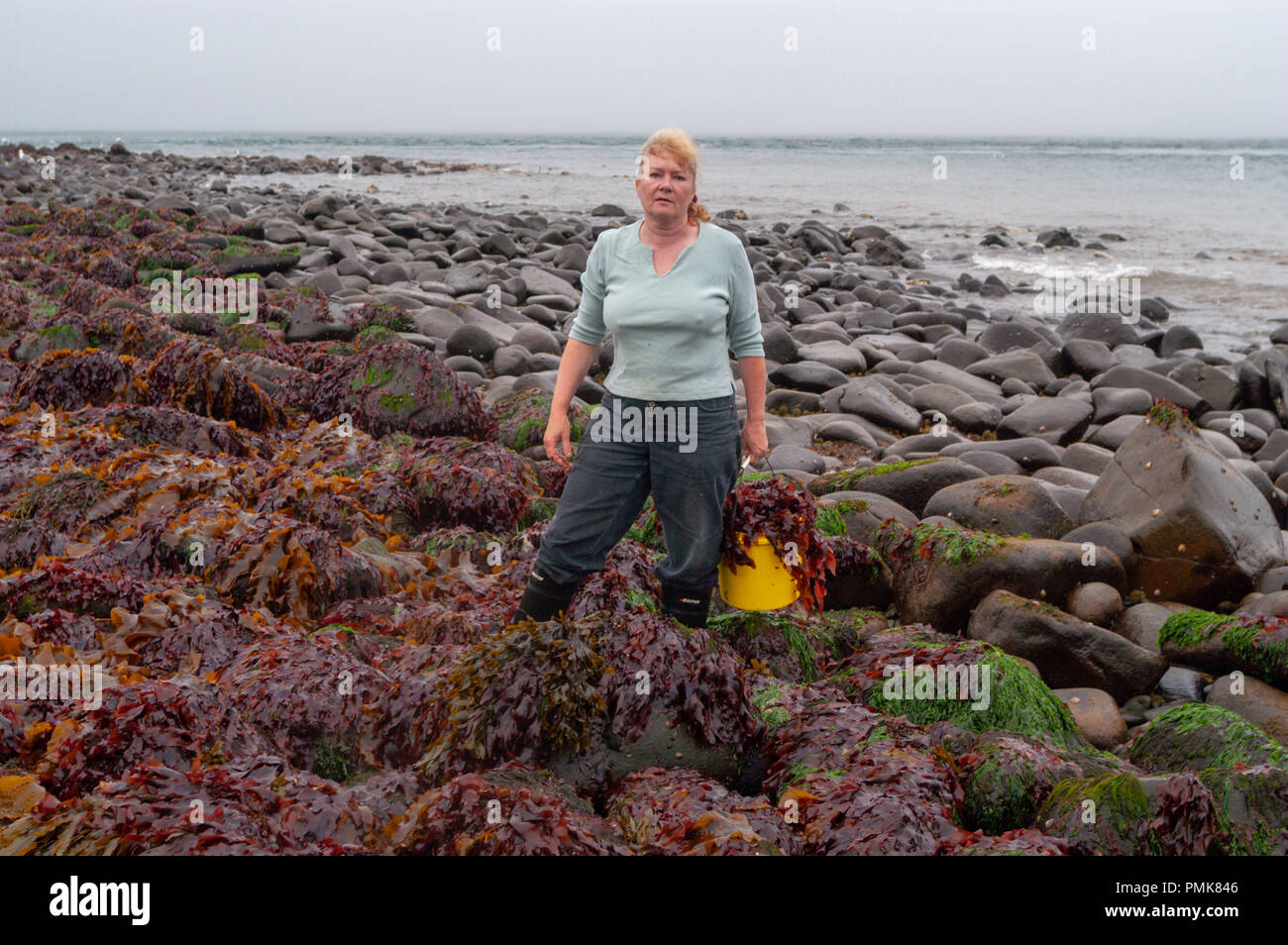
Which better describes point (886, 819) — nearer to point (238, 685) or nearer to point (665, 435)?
point (665, 435)

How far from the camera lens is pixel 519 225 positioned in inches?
918

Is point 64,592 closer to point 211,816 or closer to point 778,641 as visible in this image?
point 211,816

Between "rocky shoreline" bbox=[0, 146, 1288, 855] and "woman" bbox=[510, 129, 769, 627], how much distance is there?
318 mm

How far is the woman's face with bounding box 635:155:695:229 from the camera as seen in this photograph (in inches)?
142

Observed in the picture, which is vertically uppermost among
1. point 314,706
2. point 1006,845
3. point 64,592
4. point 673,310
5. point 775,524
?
point 673,310

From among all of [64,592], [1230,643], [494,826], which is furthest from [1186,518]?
[64,592]

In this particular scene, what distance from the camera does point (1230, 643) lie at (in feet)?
15.7

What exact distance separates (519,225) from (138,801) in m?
21.8

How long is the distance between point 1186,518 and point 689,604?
3356 mm

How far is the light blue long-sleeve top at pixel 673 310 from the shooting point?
365 cm

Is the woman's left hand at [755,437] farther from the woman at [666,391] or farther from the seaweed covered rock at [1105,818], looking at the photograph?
the seaweed covered rock at [1105,818]

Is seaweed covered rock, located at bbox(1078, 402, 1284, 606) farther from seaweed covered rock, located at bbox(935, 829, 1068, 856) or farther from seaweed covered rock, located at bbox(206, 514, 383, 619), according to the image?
seaweed covered rock, located at bbox(206, 514, 383, 619)

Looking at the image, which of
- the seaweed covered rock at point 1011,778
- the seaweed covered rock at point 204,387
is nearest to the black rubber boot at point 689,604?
the seaweed covered rock at point 1011,778

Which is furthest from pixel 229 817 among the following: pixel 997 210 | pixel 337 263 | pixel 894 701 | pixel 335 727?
pixel 997 210
